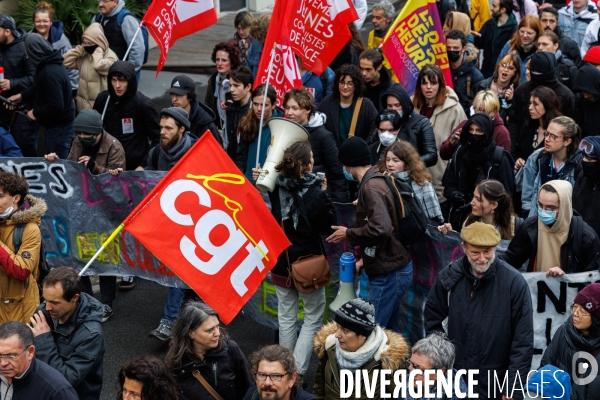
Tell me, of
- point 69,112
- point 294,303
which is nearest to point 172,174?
point 294,303

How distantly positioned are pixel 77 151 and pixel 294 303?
257 centimetres

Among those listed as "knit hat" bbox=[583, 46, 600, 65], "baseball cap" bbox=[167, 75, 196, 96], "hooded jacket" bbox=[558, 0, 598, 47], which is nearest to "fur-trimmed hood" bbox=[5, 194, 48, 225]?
"baseball cap" bbox=[167, 75, 196, 96]

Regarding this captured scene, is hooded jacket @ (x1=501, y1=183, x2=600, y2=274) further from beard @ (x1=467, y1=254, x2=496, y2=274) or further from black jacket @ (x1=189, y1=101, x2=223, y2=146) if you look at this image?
black jacket @ (x1=189, y1=101, x2=223, y2=146)

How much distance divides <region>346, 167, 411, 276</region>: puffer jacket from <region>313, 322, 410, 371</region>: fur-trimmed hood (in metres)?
1.10

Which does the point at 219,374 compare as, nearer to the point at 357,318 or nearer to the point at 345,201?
the point at 357,318

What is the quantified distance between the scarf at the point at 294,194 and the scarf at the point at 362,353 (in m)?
1.65

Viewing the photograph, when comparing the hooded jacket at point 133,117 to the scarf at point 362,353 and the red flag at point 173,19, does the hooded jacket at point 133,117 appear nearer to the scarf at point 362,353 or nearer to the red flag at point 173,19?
the red flag at point 173,19

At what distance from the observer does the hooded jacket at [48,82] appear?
9.70m

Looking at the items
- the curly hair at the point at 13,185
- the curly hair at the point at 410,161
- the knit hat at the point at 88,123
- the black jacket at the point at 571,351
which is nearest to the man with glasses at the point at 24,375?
the curly hair at the point at 13,185

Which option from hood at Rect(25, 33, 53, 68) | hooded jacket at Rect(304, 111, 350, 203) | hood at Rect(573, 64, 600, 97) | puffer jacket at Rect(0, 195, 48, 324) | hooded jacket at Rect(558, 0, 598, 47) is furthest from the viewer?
hooded jacket at Rect(558, 0, 598, 47)

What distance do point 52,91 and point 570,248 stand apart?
5715 mm

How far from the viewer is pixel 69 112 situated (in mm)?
10172

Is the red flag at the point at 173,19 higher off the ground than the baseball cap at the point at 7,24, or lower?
A: higher

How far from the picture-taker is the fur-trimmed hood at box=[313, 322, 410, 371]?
5.43 m
